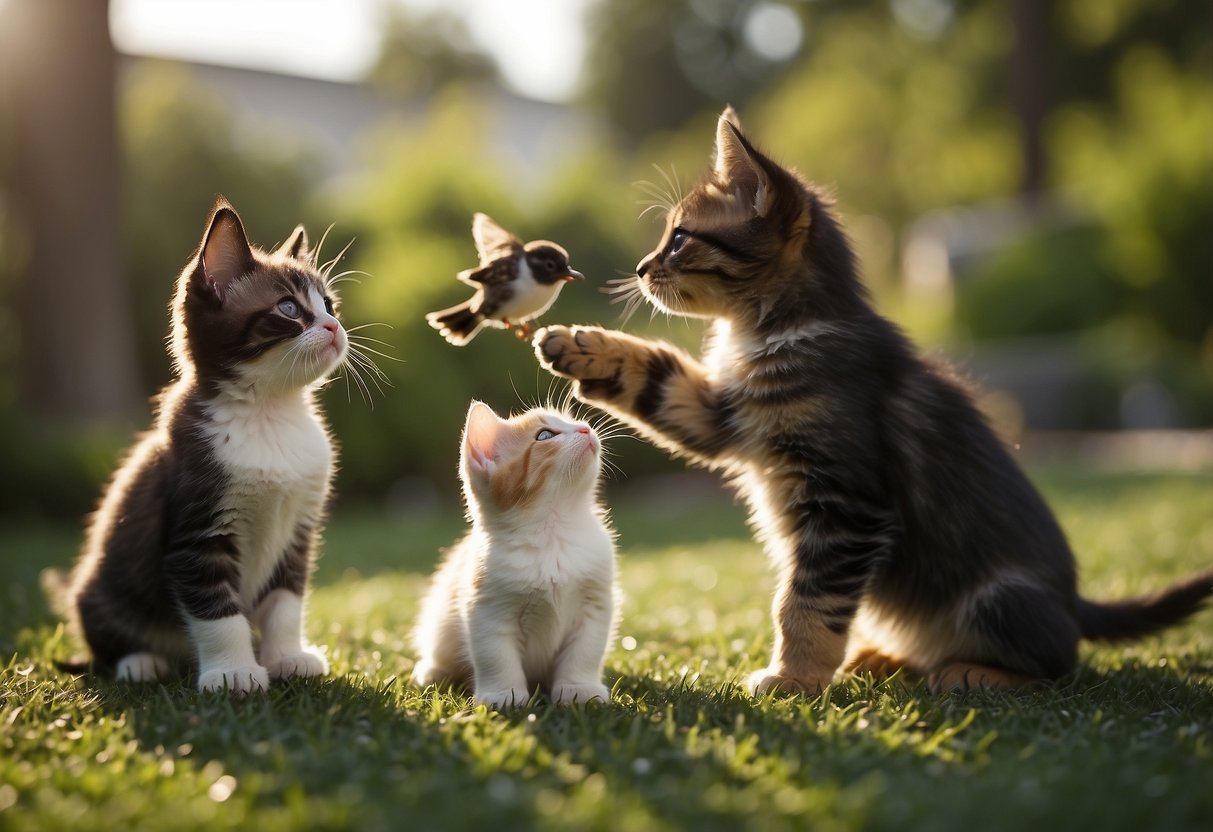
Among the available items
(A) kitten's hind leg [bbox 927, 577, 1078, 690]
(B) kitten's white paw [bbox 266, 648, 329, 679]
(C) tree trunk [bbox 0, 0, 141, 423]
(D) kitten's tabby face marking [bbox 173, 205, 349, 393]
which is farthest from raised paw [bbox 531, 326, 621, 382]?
(C) tree trunk [bbox 0, 0, 141, 423]

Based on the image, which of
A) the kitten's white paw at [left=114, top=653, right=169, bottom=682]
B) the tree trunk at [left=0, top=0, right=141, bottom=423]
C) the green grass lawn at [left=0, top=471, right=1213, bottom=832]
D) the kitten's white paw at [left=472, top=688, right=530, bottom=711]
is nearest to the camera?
the green grass lawn at [left=0, top=471, right=1213, bottom=832]

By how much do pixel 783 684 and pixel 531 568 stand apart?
746mm

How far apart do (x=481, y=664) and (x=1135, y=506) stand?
6.32 metres

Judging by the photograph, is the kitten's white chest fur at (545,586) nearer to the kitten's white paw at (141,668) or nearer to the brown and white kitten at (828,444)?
the brown and white kitten at (828,444)

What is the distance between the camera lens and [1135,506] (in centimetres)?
759

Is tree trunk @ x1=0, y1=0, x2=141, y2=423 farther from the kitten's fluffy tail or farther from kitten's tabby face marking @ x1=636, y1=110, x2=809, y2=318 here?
the kitten's fluffy tail

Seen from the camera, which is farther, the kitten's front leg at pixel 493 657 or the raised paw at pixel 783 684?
the raised paw at pixel 783 684

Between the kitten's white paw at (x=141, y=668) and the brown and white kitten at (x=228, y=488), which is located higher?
the brown and white kitten at (x=228, y=488)

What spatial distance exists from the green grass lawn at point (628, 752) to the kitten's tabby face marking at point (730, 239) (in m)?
1.12

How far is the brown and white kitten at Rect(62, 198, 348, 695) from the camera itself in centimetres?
279

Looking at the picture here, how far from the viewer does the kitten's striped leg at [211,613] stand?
278 cm

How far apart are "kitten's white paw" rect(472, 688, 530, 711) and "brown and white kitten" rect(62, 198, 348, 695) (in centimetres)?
56

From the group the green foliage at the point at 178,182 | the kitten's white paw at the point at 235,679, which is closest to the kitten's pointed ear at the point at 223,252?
the kitten's white paw at the point at 235,679

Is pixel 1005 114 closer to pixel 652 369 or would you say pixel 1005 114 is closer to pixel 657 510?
pixel 657 510
